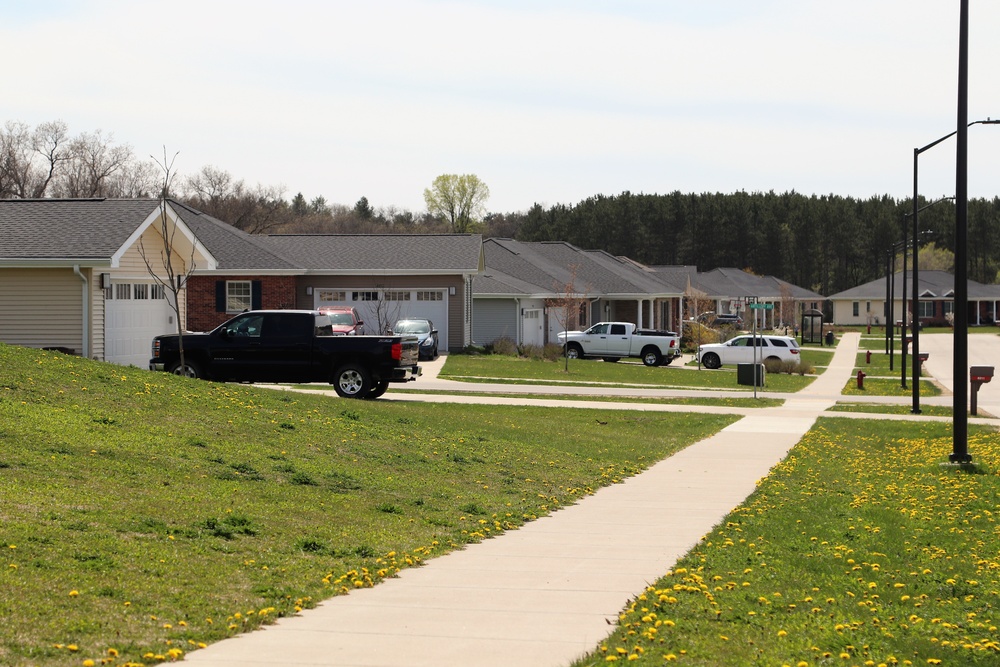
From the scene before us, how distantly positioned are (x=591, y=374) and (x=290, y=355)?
61.3ft

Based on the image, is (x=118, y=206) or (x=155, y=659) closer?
(x=155, y=659)

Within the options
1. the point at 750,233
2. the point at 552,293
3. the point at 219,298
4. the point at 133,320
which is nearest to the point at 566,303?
the point at 552,293

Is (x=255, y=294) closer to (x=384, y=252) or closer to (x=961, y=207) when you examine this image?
(x=384, y=252)

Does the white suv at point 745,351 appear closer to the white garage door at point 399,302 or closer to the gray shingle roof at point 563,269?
the gray shingle roof at point 563,269

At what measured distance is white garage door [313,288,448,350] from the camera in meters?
49.6

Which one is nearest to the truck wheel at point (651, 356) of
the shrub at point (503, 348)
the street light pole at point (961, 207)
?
the shrub at point (503, 348)

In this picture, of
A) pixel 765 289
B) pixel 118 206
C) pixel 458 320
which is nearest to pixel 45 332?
pixel 118 206

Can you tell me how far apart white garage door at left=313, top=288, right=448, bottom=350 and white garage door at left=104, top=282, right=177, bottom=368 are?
568 inches

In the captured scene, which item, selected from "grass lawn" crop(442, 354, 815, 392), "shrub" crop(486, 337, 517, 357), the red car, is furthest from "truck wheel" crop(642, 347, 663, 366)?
the red car

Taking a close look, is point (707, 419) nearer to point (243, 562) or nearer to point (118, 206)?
point (118, 206)

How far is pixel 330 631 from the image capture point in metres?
7.77

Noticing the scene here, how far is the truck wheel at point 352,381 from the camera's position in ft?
87.8

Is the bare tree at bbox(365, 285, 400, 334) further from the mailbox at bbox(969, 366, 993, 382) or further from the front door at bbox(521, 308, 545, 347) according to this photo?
the mailbox at bbox(969, 366, 993, 382)

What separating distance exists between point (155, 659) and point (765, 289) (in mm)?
113104
